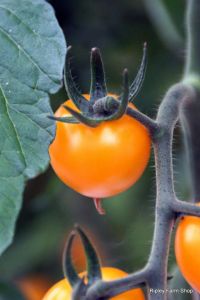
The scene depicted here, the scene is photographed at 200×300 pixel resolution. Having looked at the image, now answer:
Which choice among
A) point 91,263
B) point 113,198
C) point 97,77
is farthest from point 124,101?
point 113,198

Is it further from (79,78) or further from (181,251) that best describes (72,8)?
(181,251)

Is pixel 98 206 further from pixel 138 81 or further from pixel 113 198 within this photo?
pixel 113 198

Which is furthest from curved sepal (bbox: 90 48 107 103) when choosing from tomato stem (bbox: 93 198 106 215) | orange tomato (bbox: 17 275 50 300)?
orange tomato (bbox: 17 275 50 300)

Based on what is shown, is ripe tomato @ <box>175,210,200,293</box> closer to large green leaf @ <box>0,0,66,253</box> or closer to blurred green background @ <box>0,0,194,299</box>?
large green leaf @ <box>0,0,66,253</box>

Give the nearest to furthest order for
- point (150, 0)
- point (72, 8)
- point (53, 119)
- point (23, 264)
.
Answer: point (53, 119) < point (150, 0) < point (72, 8) < point (23, 264)

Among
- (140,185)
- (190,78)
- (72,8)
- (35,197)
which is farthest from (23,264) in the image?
(190,78)

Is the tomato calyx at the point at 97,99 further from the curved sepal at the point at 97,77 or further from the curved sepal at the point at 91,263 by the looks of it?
the curved sepal at the point at 91,263

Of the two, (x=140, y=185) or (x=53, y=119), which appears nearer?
(x=53, y=119)

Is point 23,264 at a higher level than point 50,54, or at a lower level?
lower

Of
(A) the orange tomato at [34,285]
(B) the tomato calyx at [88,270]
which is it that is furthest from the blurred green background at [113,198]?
(B) the tomato calyx at [88,270]
